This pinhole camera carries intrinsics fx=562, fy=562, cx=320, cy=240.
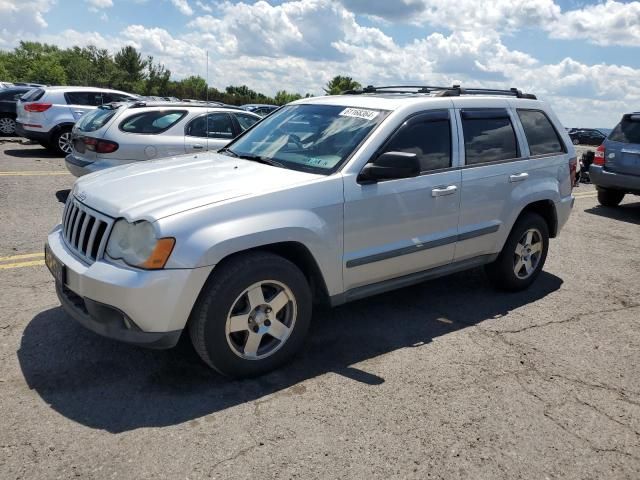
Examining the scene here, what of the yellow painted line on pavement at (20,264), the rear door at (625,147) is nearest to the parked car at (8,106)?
the yellow painted line on pavement at (20,264)

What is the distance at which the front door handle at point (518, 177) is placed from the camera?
16.0 feet

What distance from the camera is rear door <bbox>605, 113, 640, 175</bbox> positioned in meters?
9.41

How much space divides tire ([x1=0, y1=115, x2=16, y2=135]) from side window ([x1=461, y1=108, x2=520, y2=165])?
15399 mm

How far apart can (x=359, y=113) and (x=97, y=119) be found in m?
5.60

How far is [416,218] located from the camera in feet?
13.7

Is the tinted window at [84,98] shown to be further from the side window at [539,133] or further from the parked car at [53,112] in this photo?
the side window at [539,133]

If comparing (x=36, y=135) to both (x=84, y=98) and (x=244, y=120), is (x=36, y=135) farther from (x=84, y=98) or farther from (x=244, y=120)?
(x=244, y=120)

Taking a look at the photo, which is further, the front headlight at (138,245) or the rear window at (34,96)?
the rear window at (34,96)

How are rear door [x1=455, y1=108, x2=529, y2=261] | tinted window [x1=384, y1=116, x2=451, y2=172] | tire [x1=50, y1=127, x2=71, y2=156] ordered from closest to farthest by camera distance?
1. tinted window [x1=384, y1=116, x2=451, y2=172]
2. rear door [x1=455, y1=108, x2=529, y2=261]
3. tire [x1=50, y1=127, x2=71, y2=156]

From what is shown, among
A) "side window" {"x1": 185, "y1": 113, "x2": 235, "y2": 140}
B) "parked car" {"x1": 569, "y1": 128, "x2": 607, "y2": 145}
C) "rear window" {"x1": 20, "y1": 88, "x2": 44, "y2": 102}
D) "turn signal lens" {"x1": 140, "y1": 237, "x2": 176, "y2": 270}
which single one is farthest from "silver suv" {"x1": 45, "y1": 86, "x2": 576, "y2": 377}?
"parked car" {"x1": 569, "y1": 128, "x2": 607, "y2": 145}

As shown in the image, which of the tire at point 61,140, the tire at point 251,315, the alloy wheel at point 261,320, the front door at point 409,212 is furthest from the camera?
the tire at point 61,140

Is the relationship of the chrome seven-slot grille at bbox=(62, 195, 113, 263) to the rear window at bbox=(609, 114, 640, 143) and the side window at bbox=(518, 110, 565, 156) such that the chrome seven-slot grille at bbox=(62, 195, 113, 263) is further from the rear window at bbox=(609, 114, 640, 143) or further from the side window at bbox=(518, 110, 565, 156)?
the rear window at bbox=(609, 114, 640, 143)

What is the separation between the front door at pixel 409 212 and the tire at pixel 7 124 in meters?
15.4

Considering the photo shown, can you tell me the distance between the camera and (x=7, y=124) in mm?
16125
